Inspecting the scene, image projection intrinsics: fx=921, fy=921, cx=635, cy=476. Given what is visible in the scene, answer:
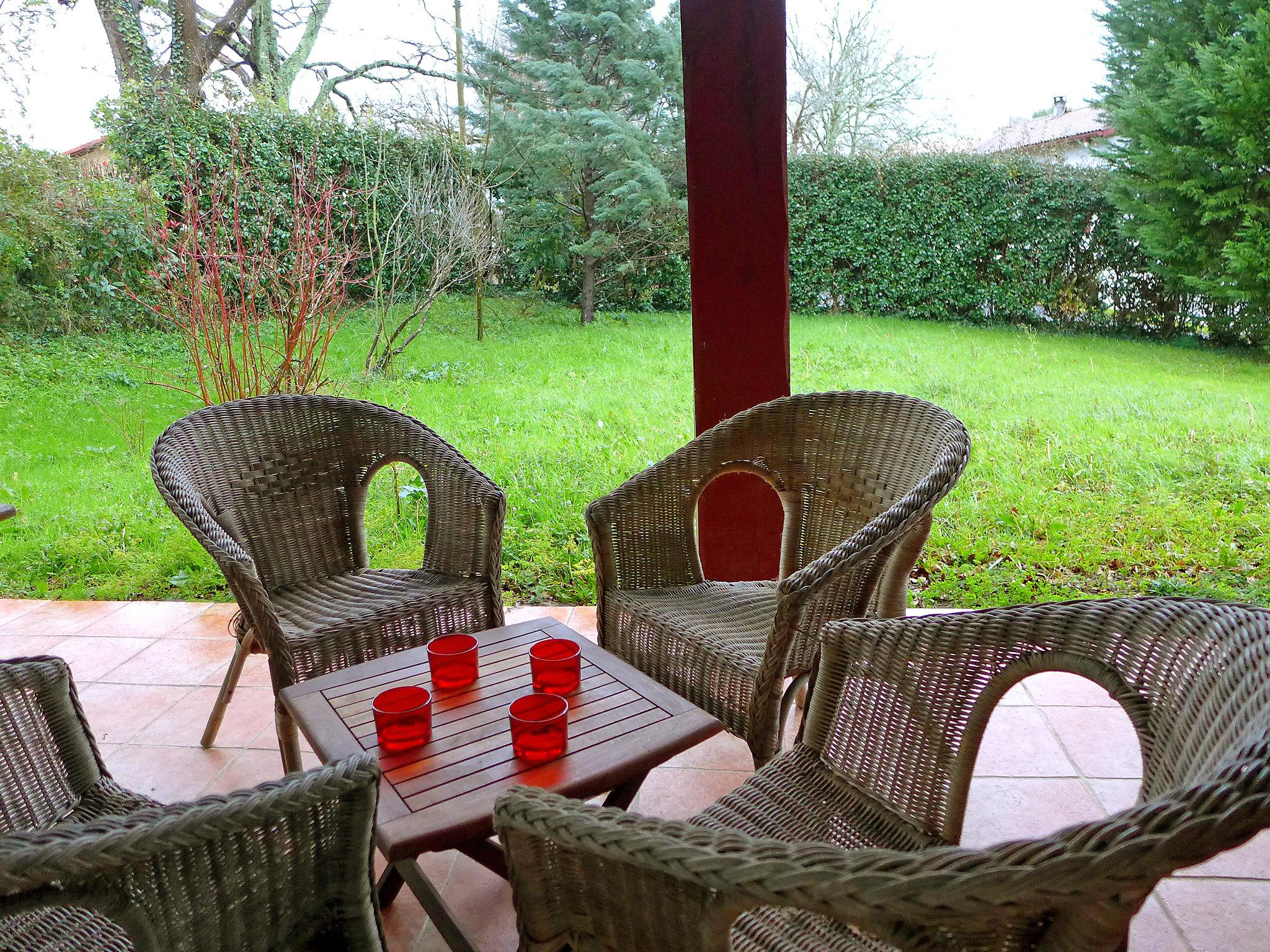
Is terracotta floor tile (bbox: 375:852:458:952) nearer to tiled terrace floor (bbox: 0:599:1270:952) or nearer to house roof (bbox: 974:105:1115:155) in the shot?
tiled terrace floor (bbox: 0:599:1270:952)

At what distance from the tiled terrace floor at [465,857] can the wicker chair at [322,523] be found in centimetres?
16

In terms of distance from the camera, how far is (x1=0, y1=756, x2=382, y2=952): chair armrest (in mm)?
755

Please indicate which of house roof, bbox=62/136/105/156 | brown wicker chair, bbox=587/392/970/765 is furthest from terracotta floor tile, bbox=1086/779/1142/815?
house roof, bbox=62/136/105/156

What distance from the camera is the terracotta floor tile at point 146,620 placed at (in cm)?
276

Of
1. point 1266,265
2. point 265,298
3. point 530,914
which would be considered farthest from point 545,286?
point 530,914

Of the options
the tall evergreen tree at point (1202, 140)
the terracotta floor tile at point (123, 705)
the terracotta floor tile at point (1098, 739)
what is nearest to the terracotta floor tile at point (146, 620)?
the terracotta floor tile at point (123, 705)

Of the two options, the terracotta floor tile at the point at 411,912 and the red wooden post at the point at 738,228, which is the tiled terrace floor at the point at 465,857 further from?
the red wooden post at the point at 738,228

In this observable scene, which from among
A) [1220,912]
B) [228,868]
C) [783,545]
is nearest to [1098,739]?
[1220,912]

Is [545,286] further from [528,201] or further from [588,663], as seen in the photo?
[588,663]

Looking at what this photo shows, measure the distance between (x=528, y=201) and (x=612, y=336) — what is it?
892 mm

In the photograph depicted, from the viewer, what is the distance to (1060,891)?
62cm

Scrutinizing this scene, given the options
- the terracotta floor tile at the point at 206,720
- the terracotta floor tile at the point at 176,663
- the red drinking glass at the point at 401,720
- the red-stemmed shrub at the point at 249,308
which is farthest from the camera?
the red-stemmed shrub at the point at 249,308

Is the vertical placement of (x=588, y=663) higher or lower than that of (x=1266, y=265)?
lower

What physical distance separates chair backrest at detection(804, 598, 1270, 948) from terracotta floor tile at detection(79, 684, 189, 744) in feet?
5.74
